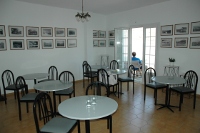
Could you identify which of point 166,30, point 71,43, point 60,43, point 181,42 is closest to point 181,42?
point 181,42

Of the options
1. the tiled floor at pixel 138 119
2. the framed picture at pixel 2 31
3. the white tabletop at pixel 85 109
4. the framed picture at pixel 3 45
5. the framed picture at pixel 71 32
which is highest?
the framed picture at pixel 71 32

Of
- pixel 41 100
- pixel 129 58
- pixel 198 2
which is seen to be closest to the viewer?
pixel 41 100

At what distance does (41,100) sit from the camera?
2.39 m

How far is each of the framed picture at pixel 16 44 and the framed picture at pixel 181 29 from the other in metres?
5.00

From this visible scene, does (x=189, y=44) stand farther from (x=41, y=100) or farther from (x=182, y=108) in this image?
(x=41, y=100)

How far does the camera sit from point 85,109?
2.05m

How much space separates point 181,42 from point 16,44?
5.25m

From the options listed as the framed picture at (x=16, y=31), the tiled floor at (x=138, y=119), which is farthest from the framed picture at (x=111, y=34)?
the framed picture at (x=16, y=31)

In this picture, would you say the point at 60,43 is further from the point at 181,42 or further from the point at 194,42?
the point at 194,42

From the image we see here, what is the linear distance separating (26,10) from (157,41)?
4555 mm

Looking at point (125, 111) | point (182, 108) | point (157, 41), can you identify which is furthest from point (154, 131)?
point (157, 41)

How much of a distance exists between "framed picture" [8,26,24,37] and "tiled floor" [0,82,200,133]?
2109 millimetres

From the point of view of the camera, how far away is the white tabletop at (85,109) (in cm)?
188

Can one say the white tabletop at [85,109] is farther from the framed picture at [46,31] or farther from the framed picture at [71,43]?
the framed picture at [71,43]
